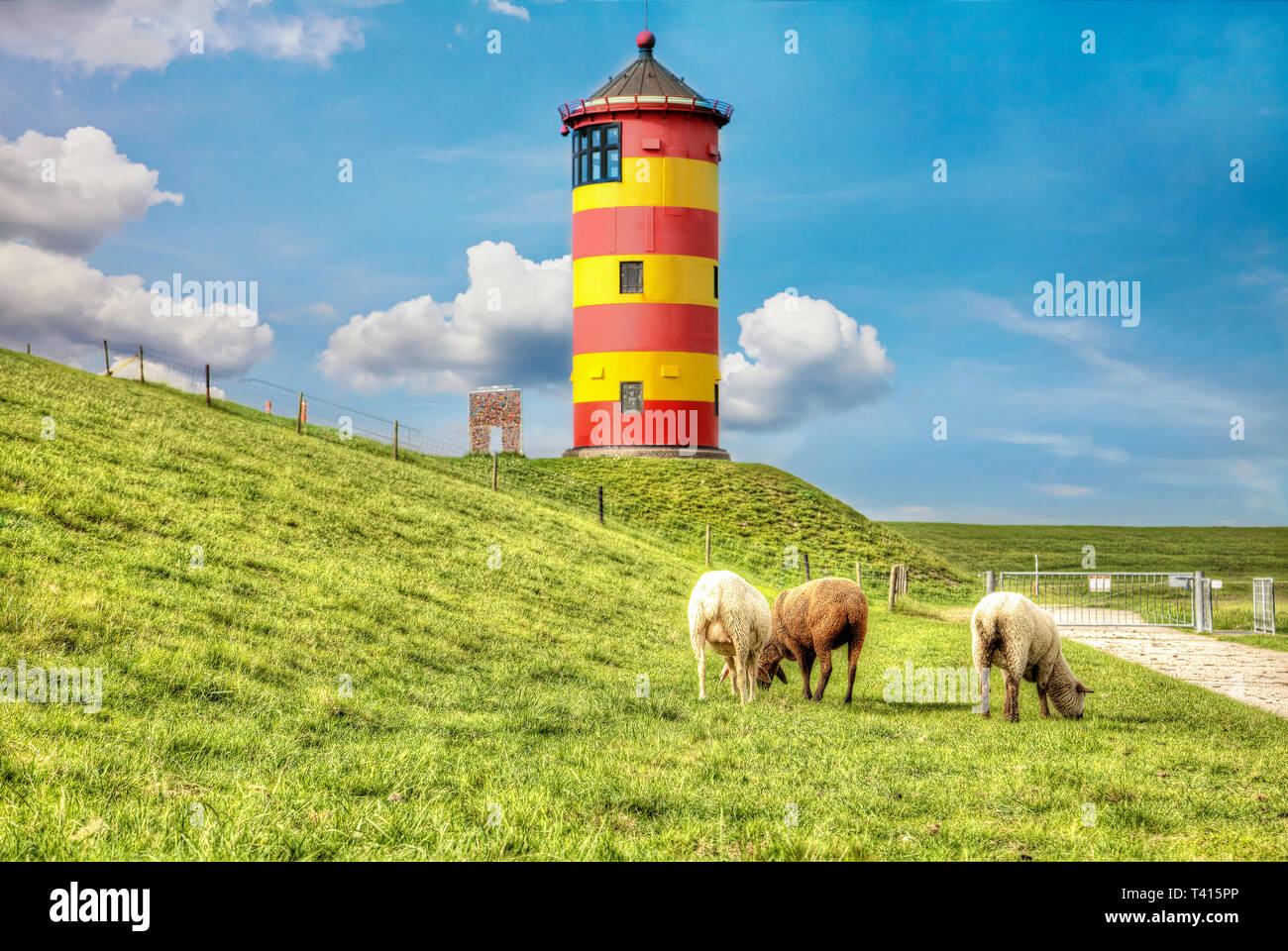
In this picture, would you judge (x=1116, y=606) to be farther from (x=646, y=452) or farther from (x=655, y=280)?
(x=655, y=280)

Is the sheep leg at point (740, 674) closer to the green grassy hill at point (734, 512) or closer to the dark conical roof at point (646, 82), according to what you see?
the green grassy hill at point (734, 512)

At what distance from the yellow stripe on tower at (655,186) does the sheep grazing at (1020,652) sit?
39.2 meters

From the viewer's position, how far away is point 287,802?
207 inches

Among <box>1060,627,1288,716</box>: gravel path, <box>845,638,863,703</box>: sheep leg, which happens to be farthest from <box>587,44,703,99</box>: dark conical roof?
<box>845,638,863,703</box>: sheep leg

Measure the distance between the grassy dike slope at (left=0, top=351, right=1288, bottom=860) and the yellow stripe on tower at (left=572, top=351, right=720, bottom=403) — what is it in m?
28.4

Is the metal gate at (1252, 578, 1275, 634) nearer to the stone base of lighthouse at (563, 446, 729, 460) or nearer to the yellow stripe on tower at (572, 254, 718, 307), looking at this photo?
the stone base of lighthouse at (563, 446, 729, 460)

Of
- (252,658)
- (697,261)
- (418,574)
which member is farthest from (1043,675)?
(697,261)

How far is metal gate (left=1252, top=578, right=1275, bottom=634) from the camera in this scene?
19.5 metres

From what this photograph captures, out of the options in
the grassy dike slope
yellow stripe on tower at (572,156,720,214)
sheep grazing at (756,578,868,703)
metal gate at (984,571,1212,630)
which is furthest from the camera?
yellow stripe on tower at (572,156,720,214)

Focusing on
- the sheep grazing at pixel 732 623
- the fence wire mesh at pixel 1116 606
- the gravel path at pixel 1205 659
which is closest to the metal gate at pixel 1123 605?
the fence wire mesh at pixel 1116 606

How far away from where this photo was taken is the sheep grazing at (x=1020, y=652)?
935cm

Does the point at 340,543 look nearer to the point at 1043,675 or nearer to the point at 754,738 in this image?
the point at 754,738
